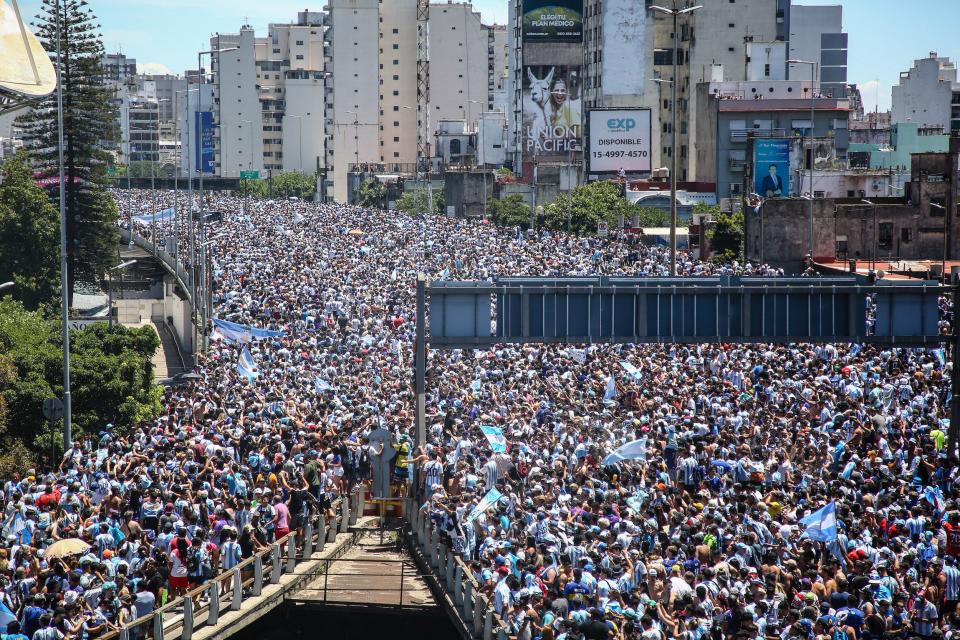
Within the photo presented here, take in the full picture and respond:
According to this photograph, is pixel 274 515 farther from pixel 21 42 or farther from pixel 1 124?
pixel 1 124

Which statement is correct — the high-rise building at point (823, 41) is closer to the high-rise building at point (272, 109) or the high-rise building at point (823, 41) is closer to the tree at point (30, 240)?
the high-rise building at point (272, 109)

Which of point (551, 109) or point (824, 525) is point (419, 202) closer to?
point (551, 109)

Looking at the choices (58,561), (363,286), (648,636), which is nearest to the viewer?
(648,636)

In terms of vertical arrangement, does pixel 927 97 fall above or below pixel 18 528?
above

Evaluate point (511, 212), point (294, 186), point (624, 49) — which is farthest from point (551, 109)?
point (294, 186)

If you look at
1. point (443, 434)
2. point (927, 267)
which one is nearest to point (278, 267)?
point (927, 267)
